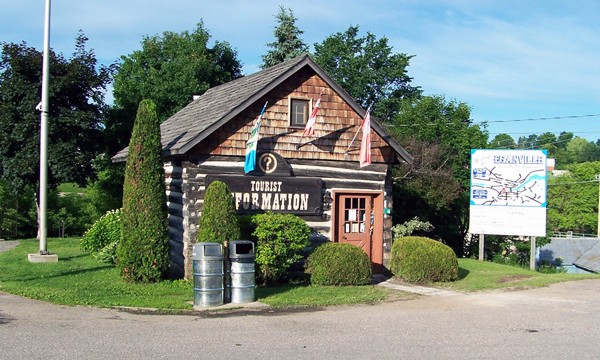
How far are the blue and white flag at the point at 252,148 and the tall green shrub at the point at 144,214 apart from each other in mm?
1948

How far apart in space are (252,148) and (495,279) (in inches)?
281

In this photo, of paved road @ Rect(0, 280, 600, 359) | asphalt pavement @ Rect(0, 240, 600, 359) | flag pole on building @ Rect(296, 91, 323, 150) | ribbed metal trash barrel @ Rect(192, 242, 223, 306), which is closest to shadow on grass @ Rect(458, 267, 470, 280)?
asphalt pavement @ Rect(0, 240, 600, 359)

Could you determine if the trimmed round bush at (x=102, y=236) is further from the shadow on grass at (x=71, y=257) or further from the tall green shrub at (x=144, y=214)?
the tall green shrub at (x=144, y=214)

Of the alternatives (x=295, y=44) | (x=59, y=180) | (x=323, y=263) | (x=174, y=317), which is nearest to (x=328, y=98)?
(x=323, y=263)

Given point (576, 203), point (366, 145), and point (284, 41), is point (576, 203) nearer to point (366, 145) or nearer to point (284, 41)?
point (284, 41)

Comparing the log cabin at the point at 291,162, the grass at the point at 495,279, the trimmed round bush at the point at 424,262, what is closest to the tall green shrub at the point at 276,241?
the log cabin at the point at 291,162

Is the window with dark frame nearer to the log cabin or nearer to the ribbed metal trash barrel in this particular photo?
the log cabin

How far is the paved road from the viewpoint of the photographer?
8023 millimetres

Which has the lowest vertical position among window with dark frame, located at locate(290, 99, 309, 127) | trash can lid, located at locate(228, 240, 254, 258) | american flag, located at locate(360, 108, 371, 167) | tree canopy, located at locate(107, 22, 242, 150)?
trash can lid, located at locate(228, 240, 254, 258)

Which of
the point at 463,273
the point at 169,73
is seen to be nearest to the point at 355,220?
the point at 463,273

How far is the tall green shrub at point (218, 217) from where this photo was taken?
1270 cm

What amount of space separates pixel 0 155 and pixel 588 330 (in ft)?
69.8

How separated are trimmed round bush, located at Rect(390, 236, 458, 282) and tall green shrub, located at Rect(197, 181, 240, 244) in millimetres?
4557

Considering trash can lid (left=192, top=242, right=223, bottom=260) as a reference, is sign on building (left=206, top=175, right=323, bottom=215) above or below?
above
